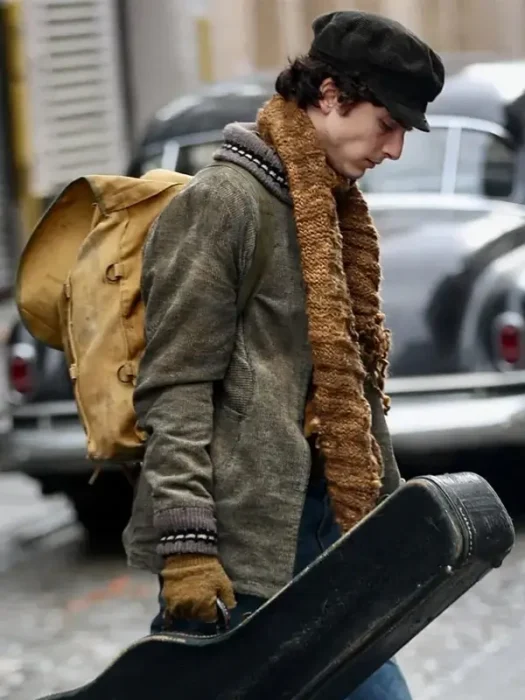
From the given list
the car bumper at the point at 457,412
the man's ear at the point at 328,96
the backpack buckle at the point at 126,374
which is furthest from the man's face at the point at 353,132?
the car bumper at the point at 457,412

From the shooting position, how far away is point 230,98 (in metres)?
8.26

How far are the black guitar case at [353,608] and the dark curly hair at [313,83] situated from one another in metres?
0.70

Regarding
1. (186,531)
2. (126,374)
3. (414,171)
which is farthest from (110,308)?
(414,171)

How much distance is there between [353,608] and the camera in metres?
2.57

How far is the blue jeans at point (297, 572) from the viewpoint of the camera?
114 inches

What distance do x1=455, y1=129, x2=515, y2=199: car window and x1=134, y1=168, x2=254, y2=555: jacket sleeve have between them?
4824 mm

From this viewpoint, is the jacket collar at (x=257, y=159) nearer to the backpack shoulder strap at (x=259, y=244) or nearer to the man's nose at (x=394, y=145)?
the backpack shoulder strap at (x=259, y=244)

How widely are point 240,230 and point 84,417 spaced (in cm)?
45

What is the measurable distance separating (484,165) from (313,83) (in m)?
4.83

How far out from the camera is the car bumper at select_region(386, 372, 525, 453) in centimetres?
650

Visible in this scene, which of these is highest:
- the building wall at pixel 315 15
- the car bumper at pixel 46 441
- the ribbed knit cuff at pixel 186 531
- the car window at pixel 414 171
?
the ribbed knit cuff at pixel 186 531

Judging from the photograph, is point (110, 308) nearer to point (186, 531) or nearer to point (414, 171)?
point (186, 531)

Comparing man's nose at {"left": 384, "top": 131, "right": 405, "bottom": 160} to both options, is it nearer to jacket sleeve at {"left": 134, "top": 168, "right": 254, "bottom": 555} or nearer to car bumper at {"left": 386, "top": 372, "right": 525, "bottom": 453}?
jacket sleeve at {"left": 134, "top": 168, "right": 254, "bottom": 555}

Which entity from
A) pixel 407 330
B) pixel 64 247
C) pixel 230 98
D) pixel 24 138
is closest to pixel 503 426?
pixel 407 330
